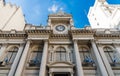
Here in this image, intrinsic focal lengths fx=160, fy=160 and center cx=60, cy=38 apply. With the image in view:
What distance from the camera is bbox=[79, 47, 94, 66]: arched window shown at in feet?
52.4

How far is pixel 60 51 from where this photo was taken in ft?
58.0

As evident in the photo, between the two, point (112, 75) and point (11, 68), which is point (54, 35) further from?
point (112, 75)

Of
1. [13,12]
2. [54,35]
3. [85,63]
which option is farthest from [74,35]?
[13,12]

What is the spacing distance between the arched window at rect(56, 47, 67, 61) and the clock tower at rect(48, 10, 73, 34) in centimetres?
307

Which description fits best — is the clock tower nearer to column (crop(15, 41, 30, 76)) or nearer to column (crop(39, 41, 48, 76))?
column (crop(39, 41, 48, 76))

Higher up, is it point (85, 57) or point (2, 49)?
point (2, 49)

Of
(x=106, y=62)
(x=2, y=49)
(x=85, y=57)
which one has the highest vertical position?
(x=2, y=49)

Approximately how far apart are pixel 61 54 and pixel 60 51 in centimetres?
49

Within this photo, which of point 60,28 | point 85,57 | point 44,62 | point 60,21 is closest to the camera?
point 44,62

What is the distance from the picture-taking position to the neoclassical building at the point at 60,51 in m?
14.9

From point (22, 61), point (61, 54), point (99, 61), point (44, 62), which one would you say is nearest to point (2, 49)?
point (22, 61)

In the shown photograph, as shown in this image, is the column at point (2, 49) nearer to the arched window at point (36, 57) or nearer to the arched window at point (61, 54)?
the arched window at point (36, 57)

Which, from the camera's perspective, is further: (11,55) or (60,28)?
(60,28)

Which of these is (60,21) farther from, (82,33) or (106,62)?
(106,62)
